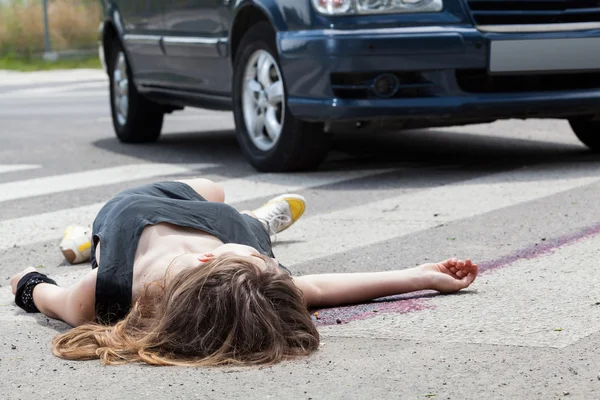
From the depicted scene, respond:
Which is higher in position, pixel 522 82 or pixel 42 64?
pixel 522 82

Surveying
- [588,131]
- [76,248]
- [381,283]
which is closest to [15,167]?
[76,248]

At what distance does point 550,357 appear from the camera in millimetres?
3611

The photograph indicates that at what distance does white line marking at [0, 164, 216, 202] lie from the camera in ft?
24.6

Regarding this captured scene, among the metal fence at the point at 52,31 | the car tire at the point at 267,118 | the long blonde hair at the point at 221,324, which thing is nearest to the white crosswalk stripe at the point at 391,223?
the car tire at the point at 267,118

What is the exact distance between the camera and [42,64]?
2570cm

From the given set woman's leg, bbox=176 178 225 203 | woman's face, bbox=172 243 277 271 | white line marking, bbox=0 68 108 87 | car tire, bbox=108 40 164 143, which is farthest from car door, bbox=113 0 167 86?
white line marking, bbox=0 68 108 87

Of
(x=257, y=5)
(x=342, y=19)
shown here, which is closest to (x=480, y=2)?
(x=342, y=19)

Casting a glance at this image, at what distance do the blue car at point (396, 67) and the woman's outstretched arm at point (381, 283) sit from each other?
9.08 ft

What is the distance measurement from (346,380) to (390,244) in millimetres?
2016

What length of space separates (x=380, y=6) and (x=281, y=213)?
1930 mm

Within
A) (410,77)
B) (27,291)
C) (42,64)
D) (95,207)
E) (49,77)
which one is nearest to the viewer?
(27,291)

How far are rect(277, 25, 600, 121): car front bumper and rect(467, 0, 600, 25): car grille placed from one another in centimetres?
12

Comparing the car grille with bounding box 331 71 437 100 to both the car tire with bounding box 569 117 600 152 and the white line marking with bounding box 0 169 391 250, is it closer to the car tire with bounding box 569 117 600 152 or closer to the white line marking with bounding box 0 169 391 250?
the white line marking with bounding box 0 169 391 250

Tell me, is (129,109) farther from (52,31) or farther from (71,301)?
(52,31)
